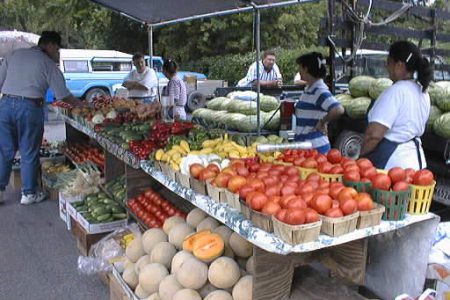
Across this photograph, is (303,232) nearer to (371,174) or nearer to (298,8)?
(371,174)

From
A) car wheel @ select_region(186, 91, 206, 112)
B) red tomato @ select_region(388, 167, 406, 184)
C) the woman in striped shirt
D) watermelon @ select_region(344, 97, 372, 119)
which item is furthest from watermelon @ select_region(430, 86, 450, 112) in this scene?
car wheel @ select_region(186, 91, 206, 112)

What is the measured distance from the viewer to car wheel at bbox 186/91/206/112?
11703 mm

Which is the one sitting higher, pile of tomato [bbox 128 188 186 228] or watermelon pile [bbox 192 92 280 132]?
watermelon pile [bbox 192 92 280 132]

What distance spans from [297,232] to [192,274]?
2.94 feet

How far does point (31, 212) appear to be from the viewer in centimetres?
570

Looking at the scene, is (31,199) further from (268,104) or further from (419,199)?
(419,199)

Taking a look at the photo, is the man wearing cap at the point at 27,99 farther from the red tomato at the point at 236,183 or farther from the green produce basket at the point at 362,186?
the green produce basket at the point at 362,186

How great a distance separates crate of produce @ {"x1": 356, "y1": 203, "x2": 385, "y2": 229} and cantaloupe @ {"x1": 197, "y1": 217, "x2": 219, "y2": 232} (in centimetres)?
107

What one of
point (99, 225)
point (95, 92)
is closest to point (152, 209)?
point (99, 225)

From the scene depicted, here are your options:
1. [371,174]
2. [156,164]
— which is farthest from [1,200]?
[371,174]

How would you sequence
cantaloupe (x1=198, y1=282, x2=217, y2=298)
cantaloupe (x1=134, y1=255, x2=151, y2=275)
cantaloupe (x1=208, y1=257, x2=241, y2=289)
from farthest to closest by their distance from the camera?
cantaloupe (x1=134, y1=255, x2=151, y2=275), cantaloupe (x1=198, y1=282, x2=217, y2=298), cantaloupe (x1=208, y1=257, x2=241, y2=289)

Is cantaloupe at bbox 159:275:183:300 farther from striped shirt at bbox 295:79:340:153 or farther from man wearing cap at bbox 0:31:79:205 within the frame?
man wearing cap at bbox 0:31:79:205

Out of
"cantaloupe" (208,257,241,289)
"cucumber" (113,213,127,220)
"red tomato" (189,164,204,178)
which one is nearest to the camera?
"cantaloupe" (208,257,241,289)

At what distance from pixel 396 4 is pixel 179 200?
13.9 ft
